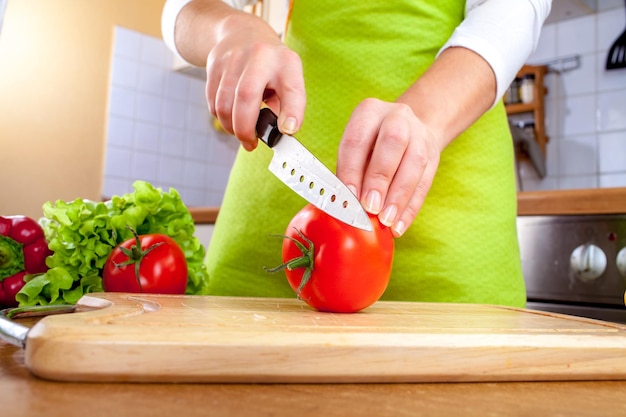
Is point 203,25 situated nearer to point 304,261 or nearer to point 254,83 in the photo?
point 254,83

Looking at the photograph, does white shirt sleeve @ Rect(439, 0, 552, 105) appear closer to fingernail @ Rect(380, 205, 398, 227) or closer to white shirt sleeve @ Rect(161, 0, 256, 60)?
fingernail @ Rect(380, 205, 398, 227)

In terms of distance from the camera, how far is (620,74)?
2.42 metres

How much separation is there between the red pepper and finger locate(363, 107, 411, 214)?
1.65ft

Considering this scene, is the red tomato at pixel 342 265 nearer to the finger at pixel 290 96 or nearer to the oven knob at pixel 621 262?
the finger at pixel 290 96

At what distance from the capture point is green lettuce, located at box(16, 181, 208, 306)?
34.5 inches

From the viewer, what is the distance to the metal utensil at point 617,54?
239 centimetres

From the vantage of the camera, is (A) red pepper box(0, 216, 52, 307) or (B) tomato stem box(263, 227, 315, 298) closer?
(B) tomato stem box(263, 227, 315, 298)

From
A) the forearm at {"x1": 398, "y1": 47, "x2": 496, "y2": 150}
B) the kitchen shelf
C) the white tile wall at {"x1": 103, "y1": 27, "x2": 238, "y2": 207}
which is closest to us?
the forearm at {"x1": 398, "y1": 47, "x2": 496, "y2": 150}

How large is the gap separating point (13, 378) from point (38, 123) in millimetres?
2520

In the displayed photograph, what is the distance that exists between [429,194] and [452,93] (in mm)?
214

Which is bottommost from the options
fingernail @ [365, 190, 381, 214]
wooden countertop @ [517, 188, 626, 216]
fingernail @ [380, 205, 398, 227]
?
fingernail @ [380, 205, 398, 227]

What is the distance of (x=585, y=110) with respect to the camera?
250cm

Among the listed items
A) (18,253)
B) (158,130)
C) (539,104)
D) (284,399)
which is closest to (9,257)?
(18,253)

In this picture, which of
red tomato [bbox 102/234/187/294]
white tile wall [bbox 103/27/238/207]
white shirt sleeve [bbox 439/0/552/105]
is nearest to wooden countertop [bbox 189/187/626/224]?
white shirt sleeve [bbox 439/0/552/105]
